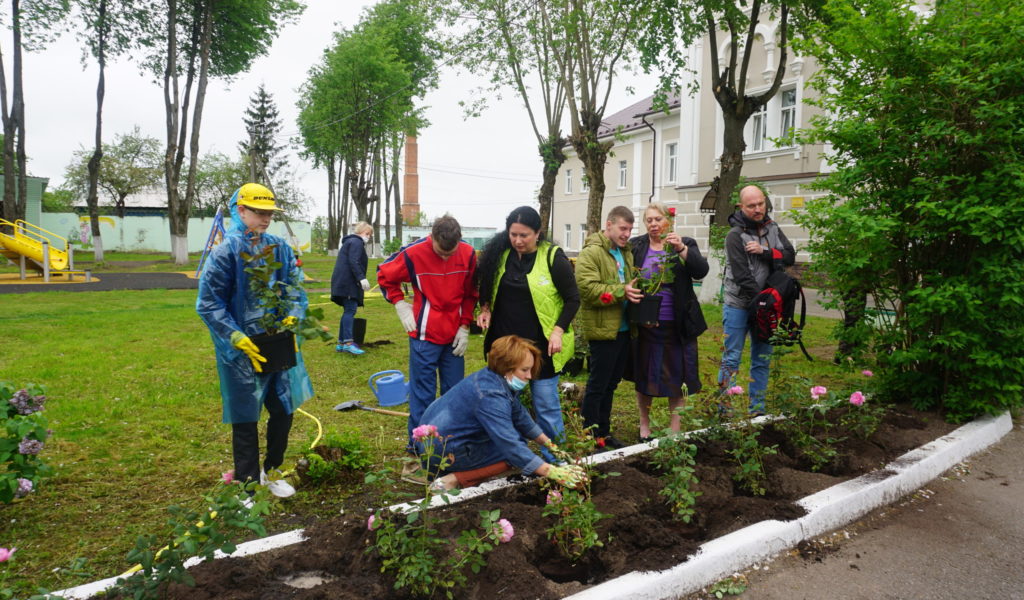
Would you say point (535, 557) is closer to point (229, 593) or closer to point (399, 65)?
point (229, 593)

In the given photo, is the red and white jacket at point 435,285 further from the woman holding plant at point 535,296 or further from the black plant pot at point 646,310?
the black plant pot at point 646,310

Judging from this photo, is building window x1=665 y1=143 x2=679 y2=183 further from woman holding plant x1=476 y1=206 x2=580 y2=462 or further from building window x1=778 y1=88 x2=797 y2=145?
woman holding plant x1=476 y1=206 x2=580 y2=462

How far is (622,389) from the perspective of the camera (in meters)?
6.40

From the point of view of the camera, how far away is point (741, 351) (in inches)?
188

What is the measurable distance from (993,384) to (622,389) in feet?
9.98

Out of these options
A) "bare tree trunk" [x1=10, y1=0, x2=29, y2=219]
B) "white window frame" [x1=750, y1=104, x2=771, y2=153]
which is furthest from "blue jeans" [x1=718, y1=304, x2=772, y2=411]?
"bare tree trunk" [x1=10, y1=0, x2=29, y2=219]

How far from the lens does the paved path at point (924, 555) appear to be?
2.70 metres

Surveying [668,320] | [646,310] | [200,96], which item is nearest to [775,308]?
[668,320]

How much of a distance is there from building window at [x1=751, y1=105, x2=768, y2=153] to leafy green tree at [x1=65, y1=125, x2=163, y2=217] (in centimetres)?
4157

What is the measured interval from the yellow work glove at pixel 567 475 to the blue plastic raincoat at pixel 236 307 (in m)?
1.63

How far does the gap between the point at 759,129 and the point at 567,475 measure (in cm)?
1833

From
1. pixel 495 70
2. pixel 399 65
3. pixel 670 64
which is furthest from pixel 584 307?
pixel 399 65

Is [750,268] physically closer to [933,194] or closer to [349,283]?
[933,194]

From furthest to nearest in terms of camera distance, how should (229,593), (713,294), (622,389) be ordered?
→ (713,294) < (622,389) < (229,593)
